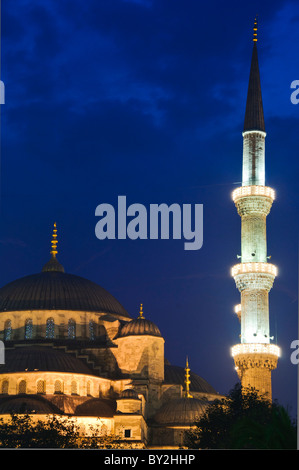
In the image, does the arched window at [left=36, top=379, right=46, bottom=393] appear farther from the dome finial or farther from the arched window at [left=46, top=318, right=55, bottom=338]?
the dome finial

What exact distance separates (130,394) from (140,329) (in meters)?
5.55

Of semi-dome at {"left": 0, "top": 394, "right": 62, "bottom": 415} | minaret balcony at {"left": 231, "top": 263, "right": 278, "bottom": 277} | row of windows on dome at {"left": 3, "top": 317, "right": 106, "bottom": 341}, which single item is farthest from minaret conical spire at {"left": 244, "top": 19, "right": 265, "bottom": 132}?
semi-dome at {"left": 0, "top": 394, "right": 62, "bottom": 415}

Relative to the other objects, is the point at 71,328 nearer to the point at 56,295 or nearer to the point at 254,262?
the point at 56,295

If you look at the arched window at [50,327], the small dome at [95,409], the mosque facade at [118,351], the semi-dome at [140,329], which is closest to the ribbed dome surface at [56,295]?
the mosque facade at [118,351]

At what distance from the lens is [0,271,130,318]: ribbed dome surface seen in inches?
2270

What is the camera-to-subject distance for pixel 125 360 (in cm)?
5369

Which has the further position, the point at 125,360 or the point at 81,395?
the point at 125,360

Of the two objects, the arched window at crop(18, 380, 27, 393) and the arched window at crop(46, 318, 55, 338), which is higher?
the arched window at crop(46, 318, 55, 338)

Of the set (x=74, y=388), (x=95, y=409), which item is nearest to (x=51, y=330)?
(x=74, y=388)

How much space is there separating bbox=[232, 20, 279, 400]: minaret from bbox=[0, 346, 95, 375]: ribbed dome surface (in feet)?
28.2

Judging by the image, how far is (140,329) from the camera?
53.8 m
